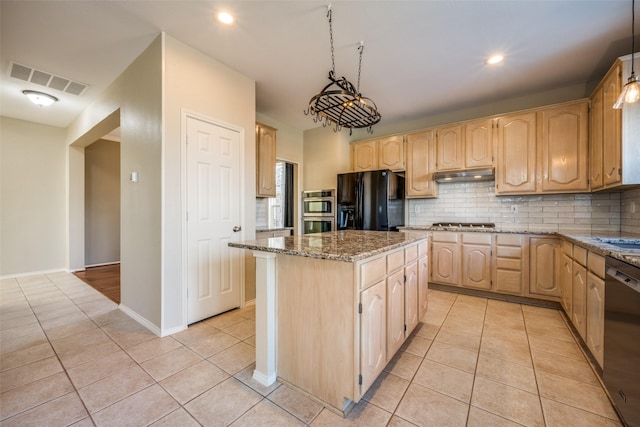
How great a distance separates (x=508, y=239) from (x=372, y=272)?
265 cm

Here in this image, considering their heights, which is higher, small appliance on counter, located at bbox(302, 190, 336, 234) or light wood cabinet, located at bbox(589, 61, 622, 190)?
light wood cabinet, located at bbox(589, 61, 622, 190)

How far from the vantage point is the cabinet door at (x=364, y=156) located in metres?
4.51

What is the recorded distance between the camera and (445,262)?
3633 mm

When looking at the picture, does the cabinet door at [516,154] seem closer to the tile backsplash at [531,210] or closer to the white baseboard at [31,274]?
the tile backsplash at [531,210]

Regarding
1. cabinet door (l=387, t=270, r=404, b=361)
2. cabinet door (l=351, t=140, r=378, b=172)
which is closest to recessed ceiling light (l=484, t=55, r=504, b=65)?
cabinet door (l=351, t=140, r=378, b=172)

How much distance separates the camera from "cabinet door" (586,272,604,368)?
1705 mm

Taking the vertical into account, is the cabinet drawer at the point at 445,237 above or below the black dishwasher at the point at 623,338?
above

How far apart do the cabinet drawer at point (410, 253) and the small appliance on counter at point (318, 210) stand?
7.47ft

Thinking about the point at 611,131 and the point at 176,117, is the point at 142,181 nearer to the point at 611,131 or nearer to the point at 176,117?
the point at 176,117

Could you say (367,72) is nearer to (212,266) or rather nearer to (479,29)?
(479,29)

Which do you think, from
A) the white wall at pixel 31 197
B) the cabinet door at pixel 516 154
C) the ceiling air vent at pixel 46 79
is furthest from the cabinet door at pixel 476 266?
the white wall at pixel 31 197

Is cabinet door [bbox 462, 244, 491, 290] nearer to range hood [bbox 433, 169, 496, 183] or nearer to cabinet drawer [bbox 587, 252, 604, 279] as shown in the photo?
range hood [bbox 433, 169, 496, 183]

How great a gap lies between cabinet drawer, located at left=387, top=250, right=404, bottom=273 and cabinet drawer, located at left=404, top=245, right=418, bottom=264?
9 cm

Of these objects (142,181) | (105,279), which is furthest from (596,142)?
(105,279)
